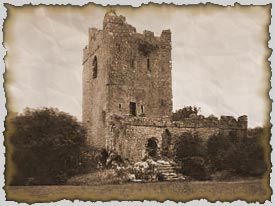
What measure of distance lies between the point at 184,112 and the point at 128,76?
3.12 metres

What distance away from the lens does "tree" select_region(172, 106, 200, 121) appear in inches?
506

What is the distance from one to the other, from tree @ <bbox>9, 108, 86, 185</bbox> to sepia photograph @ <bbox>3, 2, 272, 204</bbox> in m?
0.02

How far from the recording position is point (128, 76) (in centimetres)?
1658

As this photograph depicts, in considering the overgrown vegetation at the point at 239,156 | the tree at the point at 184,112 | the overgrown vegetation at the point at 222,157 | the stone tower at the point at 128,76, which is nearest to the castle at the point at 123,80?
the stone tower at the point at 128,76

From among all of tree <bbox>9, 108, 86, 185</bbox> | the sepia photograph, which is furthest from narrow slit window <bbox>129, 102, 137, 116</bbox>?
tree <bbox>9, 108, 86, 185</bbox>

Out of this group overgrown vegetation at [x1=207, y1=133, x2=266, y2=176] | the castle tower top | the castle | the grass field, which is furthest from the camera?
the castle

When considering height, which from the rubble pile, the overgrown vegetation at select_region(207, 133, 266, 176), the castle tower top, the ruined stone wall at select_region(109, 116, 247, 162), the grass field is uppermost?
the castle tower top

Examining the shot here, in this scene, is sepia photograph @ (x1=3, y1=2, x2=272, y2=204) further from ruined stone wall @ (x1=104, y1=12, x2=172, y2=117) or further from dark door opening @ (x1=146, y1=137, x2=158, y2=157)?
ruined stone wall @ (x1=104, y1=12, x2=172, y2=117)

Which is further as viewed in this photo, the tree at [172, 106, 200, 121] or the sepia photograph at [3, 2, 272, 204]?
the tree at [172, 106, 200, 121]

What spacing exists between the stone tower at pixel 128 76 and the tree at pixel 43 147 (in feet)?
13.1

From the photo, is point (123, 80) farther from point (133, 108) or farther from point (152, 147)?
point (152, 147)

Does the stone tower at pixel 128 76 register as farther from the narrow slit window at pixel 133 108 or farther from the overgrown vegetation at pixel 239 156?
the overgrown vegetation at pixel 239 156

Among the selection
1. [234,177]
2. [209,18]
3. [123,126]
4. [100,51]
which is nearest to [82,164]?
[123,126]

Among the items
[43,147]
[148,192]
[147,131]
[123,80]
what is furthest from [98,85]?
[148,192]
